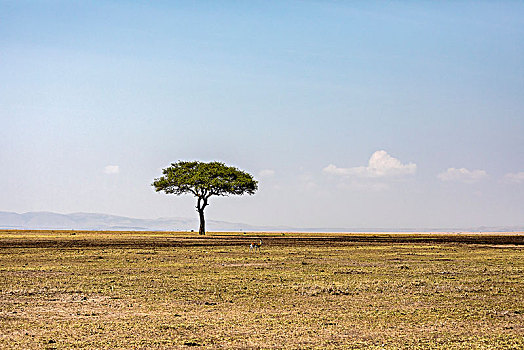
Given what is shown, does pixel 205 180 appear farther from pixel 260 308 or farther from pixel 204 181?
pixel 260 308

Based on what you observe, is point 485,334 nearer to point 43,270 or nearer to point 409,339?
point 409,339

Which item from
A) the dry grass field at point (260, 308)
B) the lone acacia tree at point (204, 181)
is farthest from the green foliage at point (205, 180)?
the dry grass field at point (260, 308)

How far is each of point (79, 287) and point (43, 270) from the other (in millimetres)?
6685

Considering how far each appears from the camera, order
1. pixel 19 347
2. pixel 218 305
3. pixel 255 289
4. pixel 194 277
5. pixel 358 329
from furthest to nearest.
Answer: pixel 194 277 < pixel 255 289 < pixel 218 305 < pixel 358 329 < pixel 19 347

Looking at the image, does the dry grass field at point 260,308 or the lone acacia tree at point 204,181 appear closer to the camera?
the dry grass field at point 260,308

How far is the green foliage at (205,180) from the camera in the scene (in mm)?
96150

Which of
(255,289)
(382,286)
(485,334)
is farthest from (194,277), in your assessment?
(485,334)

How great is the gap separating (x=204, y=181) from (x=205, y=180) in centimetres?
26

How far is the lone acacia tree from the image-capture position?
96.3m

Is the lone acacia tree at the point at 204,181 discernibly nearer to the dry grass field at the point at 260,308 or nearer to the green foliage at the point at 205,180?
the green foliage at the point at 205,180

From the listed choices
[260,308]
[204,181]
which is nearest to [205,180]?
[204,181]

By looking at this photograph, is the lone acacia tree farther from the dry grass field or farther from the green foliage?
the dry grass field

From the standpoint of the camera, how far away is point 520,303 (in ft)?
52.5

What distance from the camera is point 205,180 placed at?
313 feet
